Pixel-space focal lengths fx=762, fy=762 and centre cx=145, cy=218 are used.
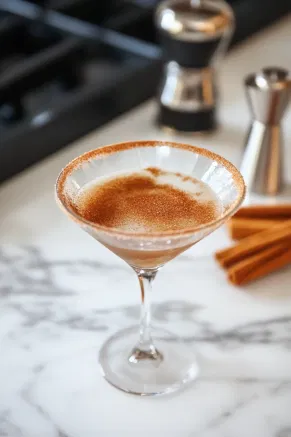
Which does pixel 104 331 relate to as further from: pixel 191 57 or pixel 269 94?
pixel 191 57

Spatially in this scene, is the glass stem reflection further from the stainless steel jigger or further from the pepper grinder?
the pepper grinder

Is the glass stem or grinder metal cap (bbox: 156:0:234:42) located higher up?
grinder metal cap (bbox: 156:0:234:42)

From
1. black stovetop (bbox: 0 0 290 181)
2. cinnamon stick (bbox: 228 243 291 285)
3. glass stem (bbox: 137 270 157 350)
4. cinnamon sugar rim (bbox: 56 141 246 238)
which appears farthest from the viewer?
black stovetop (bbox: 0 0 290 181)

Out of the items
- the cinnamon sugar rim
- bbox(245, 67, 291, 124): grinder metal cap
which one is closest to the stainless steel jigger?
bbox(245, 67, 291, 124): grinder metal cap

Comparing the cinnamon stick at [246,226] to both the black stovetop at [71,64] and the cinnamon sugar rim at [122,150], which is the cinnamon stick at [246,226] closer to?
the cinnamon sugar rim at [122,150]

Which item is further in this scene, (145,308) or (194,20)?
(194,20)

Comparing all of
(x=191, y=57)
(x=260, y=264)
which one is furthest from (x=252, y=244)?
(x=191, y=57)
